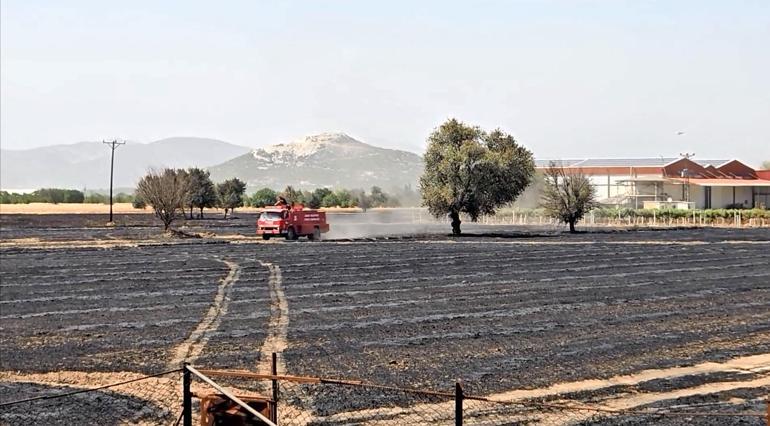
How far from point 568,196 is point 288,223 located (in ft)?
88.0

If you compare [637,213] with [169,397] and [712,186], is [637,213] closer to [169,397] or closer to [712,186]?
[712,186]

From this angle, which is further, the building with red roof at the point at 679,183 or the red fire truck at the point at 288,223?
the building with red roof at the point at 679,183

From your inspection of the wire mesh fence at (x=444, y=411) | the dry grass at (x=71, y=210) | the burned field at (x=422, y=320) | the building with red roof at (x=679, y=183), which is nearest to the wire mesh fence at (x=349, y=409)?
the wire mesh fence at (x=444, y=411)

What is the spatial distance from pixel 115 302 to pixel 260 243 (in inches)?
1017

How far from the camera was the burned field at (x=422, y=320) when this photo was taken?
50.1 ft

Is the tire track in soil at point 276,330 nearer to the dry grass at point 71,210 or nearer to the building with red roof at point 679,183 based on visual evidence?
the building with red roof at point 679,183

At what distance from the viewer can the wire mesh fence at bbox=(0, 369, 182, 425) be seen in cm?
1230

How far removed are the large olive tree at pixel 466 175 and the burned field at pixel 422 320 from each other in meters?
24.4

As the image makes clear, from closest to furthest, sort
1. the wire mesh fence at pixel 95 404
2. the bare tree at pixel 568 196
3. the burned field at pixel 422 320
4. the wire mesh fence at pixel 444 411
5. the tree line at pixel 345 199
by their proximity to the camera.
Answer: the wire mesh fence at pixel 444 411
the wire mesh fence at pixel 95 404
the burned field at pixel 422 320
the bare tree at pixel 568 196
the tree line at pixel 345 199

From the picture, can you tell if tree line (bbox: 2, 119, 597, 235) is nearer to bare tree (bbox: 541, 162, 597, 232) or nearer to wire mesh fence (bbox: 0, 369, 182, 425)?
bare tree (bbox: 541, 162, 597, 232)

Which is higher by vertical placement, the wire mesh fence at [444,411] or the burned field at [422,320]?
the burned field at [422,320]

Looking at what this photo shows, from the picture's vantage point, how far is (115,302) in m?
24.9

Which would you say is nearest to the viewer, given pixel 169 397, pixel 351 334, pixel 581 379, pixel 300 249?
pixel 169 397

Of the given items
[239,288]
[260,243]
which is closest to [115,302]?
[239,288]
